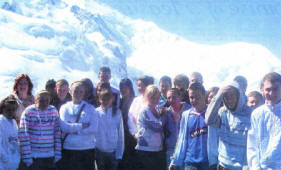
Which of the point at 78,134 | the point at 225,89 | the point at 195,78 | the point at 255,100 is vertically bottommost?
the point at 78,134

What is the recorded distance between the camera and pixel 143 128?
5.11 m

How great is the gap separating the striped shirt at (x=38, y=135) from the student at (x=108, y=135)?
798mm

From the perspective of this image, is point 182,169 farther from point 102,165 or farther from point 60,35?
point 60,35

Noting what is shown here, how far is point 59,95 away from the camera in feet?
19.5

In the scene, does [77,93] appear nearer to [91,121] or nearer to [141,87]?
[91,121]

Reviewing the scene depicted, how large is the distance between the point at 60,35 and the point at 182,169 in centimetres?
20582

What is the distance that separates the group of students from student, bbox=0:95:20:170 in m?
0.01

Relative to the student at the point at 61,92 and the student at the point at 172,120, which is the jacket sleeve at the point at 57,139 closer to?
the student at the point at 61,92

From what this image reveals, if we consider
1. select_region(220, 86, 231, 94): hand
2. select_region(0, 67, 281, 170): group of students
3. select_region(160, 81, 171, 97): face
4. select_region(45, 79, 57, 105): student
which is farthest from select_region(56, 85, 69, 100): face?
select_region(220, 86, 231, 94): hand

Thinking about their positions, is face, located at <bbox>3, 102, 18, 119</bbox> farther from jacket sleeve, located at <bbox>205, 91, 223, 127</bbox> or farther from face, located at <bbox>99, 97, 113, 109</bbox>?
jacket sleeve, located at <bbox>205, 91, 223, 127</bbox>

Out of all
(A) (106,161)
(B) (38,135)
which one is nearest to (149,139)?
(A) (106,161)

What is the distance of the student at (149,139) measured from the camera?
507 cm

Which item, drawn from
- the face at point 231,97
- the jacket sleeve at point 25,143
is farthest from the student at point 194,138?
the jacket sleeve at point 25,143

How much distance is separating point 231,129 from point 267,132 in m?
0.56
